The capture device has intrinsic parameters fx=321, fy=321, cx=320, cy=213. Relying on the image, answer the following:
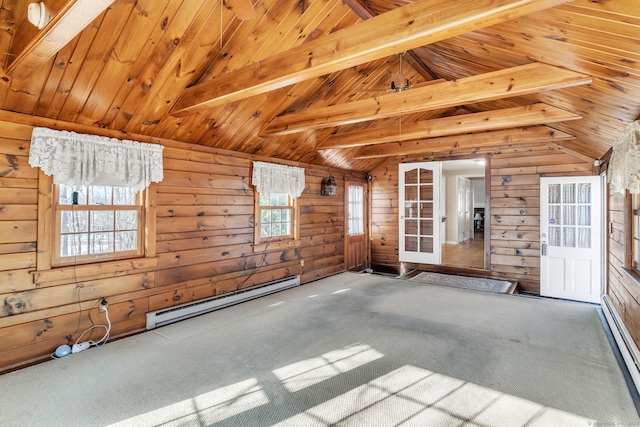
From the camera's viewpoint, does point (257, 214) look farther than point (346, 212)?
No

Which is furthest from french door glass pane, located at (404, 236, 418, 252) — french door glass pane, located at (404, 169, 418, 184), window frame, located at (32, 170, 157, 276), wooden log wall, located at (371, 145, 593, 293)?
window frame, located at (32, 170, 157, 276)

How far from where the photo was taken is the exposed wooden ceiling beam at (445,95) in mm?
2561

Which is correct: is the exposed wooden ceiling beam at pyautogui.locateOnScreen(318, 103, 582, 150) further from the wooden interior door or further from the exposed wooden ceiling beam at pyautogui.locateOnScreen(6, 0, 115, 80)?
the exposed wooden ceiling beam at pyautogui.locateOnScreen(6, 0, 115, 80)

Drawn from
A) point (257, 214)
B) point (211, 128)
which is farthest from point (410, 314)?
point (211, 128)

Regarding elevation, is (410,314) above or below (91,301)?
below

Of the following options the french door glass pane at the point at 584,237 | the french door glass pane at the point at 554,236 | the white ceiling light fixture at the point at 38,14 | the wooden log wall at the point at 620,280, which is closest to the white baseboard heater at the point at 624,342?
the wooden log wall at the point at 620,280

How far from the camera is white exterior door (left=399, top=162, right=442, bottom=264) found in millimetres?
6535

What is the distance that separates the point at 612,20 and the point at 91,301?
4481mm

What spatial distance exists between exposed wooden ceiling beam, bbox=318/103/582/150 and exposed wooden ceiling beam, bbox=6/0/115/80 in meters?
3.82

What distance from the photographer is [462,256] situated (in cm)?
772

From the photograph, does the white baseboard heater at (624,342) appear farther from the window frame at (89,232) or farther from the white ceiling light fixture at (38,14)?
the window frame at (89,232)

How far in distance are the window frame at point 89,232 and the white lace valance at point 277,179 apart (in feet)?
5.31

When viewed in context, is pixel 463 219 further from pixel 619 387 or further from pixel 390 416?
pixel 390 416

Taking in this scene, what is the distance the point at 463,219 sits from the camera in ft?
35.8
